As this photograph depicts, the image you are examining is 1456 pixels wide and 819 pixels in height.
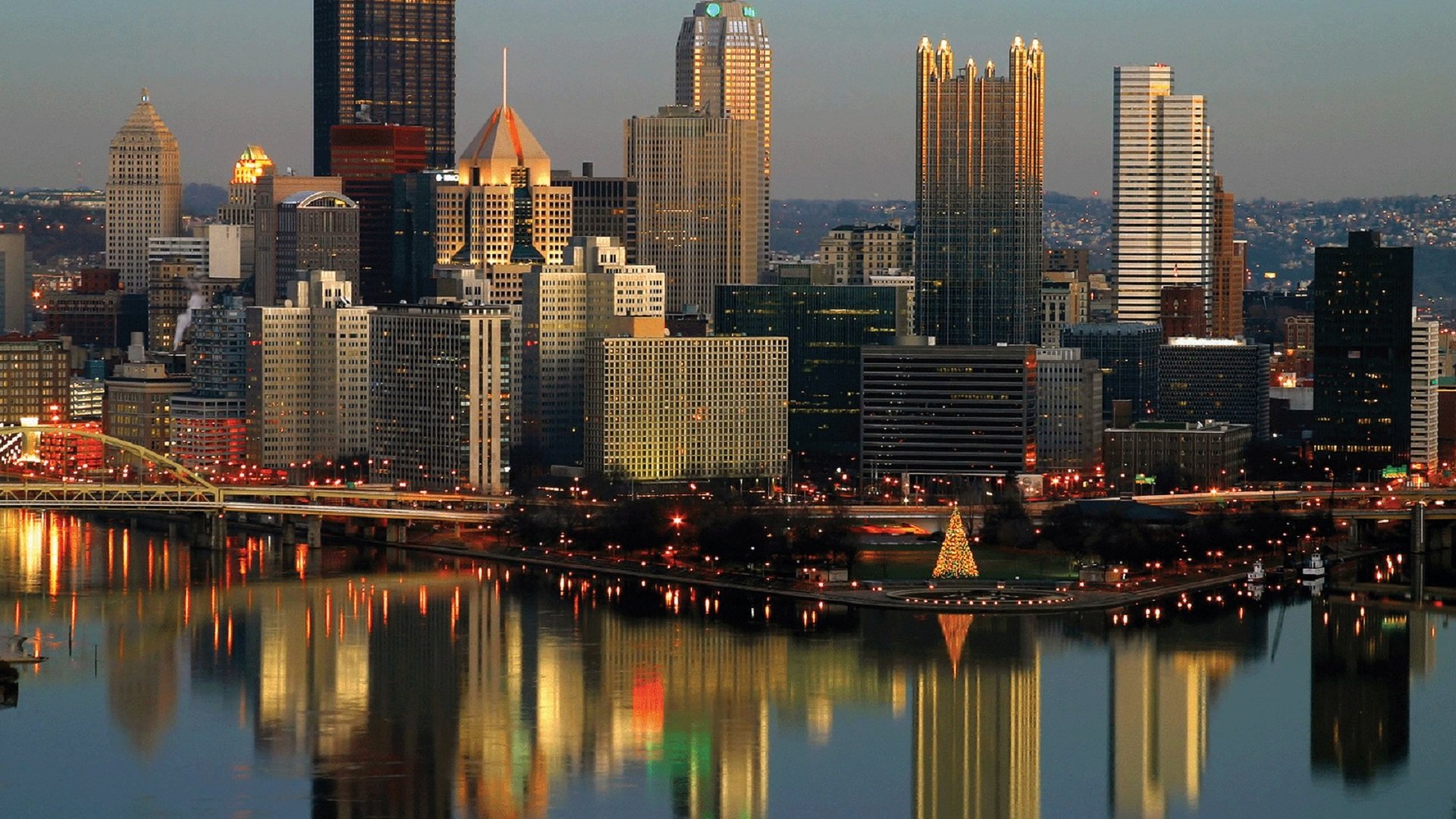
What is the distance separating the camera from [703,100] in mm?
112000

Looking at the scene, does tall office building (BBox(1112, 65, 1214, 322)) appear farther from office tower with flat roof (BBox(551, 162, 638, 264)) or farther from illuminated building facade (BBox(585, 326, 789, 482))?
illuminated building facade (BBox(585, 326, 789, 482))

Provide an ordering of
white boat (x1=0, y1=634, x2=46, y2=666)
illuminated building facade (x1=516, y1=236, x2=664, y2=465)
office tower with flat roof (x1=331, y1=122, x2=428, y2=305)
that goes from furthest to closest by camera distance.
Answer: office tower with flat roof (x1=331, y1=122, x2=428, y2=305) < illuminated building facade (x1=516, y1=236, x2=664, y2=465) < white boat (x1=0, y1=634, x2=46, y2=666)

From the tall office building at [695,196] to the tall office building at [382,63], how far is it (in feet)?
84.1

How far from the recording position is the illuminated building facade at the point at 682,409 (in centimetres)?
8081

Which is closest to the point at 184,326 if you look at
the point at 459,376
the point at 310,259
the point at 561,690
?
the point at 310,259

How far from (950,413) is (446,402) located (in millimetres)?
12501

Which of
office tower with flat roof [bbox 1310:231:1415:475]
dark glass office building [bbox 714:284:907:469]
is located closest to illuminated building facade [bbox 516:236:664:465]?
dark glass office building [bbox 714:284:907:469]

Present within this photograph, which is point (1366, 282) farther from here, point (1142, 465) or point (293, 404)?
point (293, 404)

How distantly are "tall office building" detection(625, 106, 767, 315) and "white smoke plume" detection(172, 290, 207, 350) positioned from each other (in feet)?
50.1

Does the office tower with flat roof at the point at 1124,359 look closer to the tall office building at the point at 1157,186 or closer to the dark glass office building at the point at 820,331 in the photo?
the dark glass office building at the point at 820,331

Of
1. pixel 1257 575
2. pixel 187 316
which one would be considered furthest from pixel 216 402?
pixel 1257 575

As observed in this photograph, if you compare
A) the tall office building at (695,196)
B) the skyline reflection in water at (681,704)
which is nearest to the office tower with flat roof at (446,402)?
the skyline reflection in water at (681,704)

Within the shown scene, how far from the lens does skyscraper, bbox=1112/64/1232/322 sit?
127 m

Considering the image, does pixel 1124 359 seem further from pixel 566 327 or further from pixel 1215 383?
pixel 566 327
